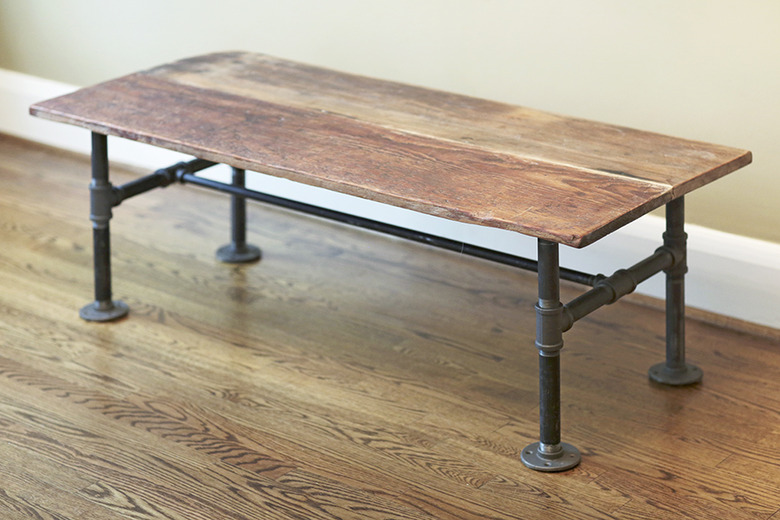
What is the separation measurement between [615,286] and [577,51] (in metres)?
0.86

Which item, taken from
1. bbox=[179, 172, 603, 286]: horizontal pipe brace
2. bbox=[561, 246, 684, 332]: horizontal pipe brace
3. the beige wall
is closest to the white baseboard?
the beige wall

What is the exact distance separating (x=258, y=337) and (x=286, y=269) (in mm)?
411

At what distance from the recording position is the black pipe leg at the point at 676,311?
2096 mm

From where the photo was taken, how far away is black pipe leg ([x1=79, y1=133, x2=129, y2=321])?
2361 mm

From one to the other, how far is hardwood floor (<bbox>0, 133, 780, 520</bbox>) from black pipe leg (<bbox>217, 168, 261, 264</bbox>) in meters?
0.04

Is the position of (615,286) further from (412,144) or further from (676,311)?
(412,144)

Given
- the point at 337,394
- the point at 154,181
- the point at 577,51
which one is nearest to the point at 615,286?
the point at 337,394

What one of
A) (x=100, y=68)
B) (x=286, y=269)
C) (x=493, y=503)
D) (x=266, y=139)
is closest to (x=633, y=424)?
(x=493, y=503)

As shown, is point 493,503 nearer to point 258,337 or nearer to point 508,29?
point 258,337

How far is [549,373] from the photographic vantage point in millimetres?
1882

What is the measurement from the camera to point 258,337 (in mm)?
2430

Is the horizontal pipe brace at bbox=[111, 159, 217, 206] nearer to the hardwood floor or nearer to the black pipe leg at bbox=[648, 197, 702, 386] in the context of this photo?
the hardwood floor

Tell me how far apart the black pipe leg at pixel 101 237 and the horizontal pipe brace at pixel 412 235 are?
20 cm

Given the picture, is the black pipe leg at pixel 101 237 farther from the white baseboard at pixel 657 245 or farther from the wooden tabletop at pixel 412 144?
the white baseboard at pixel 657 245
